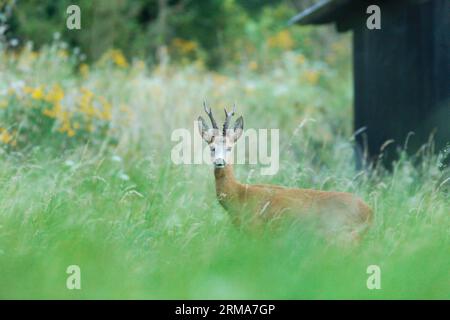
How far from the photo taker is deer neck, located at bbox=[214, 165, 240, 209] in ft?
21.0

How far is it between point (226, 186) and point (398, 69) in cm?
467

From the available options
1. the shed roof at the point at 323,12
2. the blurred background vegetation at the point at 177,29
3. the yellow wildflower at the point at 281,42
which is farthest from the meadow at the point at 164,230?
the yellow wildflower at the point at 281,42

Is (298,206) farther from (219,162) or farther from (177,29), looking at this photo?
(177,29)

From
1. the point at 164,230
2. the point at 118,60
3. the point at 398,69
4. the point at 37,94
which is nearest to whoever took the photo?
the point at 164,230

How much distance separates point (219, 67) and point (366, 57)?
9.95 meters

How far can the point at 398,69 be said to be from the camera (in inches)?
413

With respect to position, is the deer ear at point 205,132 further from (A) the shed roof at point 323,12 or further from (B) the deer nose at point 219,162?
(A) the shed roof at point 323,12

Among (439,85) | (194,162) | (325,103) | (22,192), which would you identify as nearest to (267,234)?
(22,192)

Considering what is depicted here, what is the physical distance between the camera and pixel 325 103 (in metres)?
16.3

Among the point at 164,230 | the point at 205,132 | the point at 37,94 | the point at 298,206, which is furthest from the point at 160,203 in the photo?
the point at 37,94

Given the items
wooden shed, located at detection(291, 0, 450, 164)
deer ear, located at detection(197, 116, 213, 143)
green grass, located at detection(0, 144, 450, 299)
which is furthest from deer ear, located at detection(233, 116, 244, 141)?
wooden shed, located at detection(291, 0, 450, 164)

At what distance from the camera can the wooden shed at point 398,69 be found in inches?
361

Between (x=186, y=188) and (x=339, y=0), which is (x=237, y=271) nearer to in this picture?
(x=186, y=188)

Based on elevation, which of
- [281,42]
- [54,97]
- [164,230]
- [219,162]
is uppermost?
[281,42]
